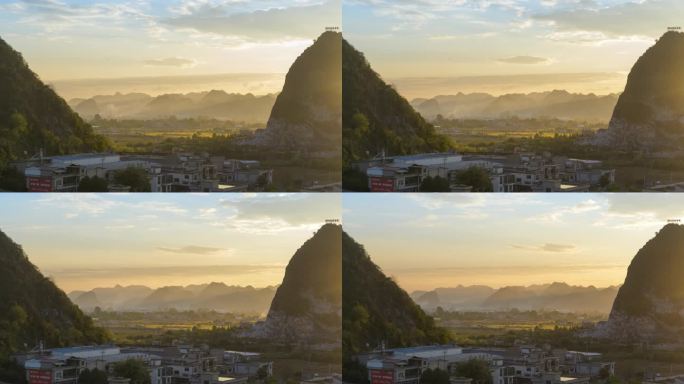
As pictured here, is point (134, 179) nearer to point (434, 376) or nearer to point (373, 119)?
point (373, 119)

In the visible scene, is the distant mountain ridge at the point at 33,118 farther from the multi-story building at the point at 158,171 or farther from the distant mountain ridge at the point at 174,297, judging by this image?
the distant mountain ridge at the point at 174,297

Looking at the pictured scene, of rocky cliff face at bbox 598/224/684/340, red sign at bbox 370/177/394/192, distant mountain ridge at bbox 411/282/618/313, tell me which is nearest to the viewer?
rocky cliff face at bbox 598/224/684/340

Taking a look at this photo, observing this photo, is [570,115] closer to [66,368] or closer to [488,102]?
[488,102]

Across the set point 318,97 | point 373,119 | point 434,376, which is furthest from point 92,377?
point 373,119

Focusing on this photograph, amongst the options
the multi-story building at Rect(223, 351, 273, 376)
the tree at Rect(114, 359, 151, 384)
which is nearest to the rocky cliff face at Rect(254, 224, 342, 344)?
the multi-story building at Rect(223, 351, 273, 376)

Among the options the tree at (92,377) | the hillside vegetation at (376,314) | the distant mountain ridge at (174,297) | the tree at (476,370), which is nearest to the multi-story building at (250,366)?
the distant mountain ridge at (174,297)

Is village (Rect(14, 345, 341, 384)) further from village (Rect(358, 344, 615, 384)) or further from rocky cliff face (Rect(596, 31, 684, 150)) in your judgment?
rocky cliff face (Rect(596, 31, 684, 150))
